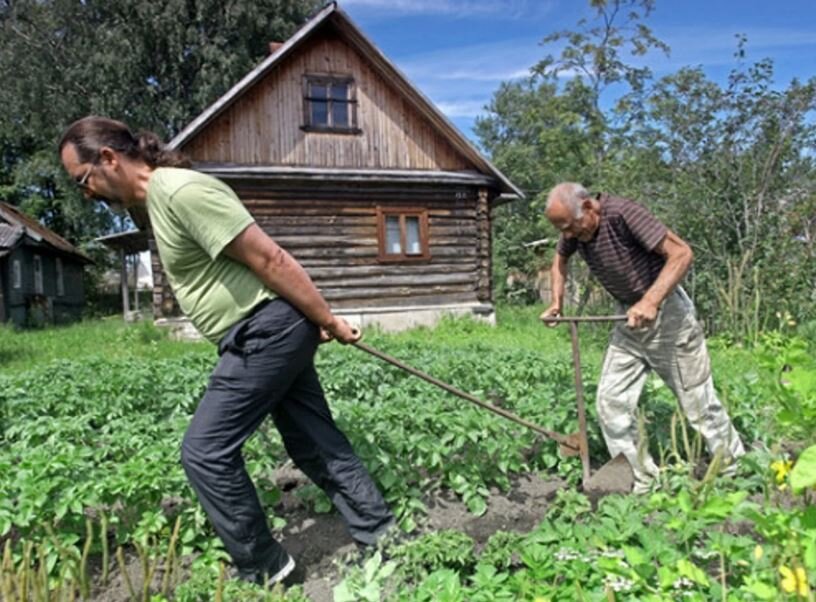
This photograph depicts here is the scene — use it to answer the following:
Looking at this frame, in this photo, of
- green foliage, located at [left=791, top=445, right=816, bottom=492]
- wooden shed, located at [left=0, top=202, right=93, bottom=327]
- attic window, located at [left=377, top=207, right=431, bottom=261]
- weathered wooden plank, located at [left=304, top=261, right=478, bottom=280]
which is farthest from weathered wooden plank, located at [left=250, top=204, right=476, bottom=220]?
green foliage, located at [left=791, top=445, right=816, bottom=492]

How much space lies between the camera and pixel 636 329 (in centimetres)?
344

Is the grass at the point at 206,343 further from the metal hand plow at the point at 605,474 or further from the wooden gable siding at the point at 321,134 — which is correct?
the metal hand plow at the point at 605,474

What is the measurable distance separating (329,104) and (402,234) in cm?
285

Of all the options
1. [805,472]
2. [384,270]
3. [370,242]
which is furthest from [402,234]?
[805,472]

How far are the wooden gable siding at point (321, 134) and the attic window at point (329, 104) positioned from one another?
11 centimetres

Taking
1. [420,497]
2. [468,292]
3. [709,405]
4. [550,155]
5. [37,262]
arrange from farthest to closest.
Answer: [37,262], [550,155], [468,292], [709,405], [420,497]

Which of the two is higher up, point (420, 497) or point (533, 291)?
point (420, 497)

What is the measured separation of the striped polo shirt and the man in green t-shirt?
1.59 m

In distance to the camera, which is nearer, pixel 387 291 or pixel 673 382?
pixel 673 382

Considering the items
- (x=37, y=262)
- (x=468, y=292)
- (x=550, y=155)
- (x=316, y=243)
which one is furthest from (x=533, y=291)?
(x=37, y=262)

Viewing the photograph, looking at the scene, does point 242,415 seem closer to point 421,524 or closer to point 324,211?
point 421,524

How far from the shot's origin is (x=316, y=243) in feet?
42.5

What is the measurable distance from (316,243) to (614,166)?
18.8ft

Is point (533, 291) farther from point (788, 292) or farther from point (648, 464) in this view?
point (648, 464)
